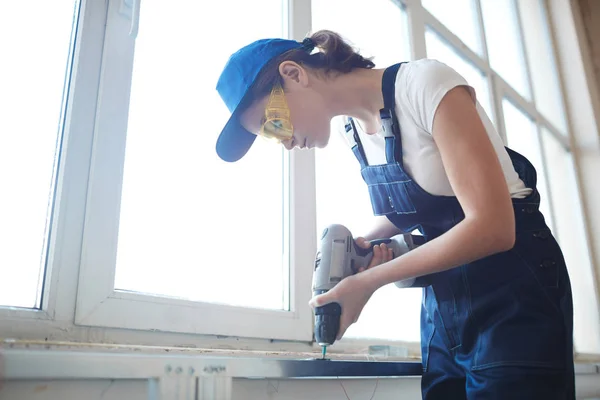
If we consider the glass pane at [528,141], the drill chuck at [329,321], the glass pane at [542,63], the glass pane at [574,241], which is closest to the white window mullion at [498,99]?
the glass pane at [528,141]

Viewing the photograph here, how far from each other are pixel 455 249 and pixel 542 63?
10.9ft

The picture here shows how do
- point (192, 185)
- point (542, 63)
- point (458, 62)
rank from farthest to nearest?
point (542, 63) < point (458, 62) < point (192, 185)

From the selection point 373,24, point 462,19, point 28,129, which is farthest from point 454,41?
point 28,129

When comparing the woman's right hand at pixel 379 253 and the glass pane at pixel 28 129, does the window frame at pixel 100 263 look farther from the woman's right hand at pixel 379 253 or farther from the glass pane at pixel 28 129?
the woman's right hand at pixel 379 253

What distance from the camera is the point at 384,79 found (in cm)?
93

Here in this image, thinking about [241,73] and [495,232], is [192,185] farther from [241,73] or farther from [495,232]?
[495,232]

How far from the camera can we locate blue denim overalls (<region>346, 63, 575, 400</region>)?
0.80 m

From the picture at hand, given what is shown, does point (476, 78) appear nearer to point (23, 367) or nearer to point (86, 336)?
point (86, 336)

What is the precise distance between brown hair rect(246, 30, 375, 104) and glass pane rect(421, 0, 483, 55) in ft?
5.70

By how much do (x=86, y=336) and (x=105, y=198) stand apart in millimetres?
261

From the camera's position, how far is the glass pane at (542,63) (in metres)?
3.44

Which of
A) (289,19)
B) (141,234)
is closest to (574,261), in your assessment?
(289,19)

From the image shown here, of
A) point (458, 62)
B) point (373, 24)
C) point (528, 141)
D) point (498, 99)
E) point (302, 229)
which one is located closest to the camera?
point (302, 229)

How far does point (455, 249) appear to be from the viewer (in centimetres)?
77
